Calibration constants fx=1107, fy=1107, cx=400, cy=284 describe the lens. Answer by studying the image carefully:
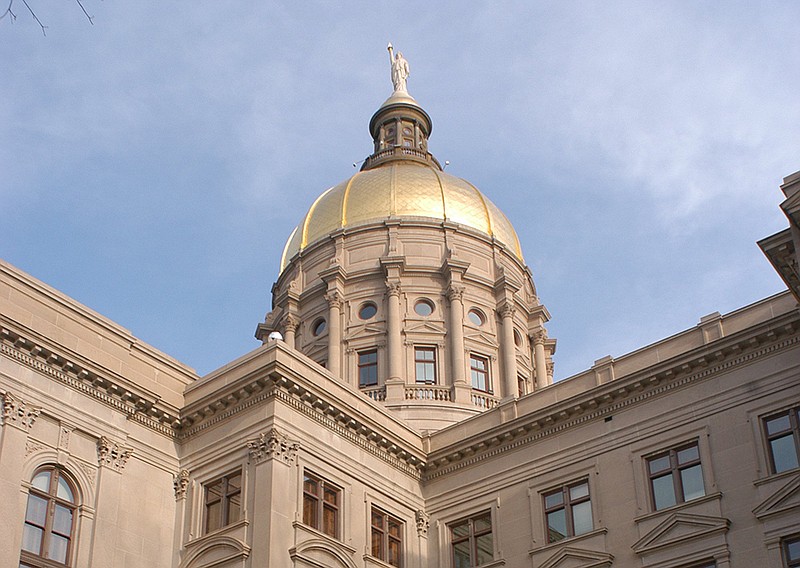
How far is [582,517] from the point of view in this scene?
34.0 meters

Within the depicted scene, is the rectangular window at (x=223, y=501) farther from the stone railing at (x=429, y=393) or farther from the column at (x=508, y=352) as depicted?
the column at (x=508, y=352)

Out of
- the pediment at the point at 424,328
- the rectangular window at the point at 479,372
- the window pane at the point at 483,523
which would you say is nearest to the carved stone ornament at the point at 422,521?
the window pane at the point at 483,523

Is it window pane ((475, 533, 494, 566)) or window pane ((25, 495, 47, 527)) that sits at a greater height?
window pane ((475, 533, 494, 566))

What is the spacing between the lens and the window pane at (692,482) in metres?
31.8

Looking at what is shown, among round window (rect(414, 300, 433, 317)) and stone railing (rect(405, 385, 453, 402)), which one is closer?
Result: stone railing (rect(405, 385, 453, 402))

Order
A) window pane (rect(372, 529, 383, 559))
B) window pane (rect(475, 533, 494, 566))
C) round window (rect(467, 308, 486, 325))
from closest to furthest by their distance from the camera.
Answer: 1. window pane (rect(372, 529, 383, 559))
2. window pane (rect(475, 533, 494, 566))
3. round window (rect(467, 308, 486, 325))

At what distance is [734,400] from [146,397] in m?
17.5

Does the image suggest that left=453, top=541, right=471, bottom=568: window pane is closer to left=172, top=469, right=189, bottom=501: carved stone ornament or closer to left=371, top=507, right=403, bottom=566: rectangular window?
left=371, top=507, right=403, bottom=566: rectangular window

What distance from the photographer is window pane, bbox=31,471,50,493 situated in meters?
30.2

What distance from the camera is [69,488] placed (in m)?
31.1

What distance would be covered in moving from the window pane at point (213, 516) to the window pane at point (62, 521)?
417cm

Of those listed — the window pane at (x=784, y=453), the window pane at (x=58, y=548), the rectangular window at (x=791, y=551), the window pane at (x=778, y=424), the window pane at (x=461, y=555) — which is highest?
the window pane at (x=778, y=424)

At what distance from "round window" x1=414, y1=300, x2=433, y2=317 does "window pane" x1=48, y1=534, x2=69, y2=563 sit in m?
26.6

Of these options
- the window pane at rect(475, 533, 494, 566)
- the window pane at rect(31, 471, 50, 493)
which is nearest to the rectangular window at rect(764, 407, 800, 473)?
the window pane at rect(475, 533, 494, 566)
